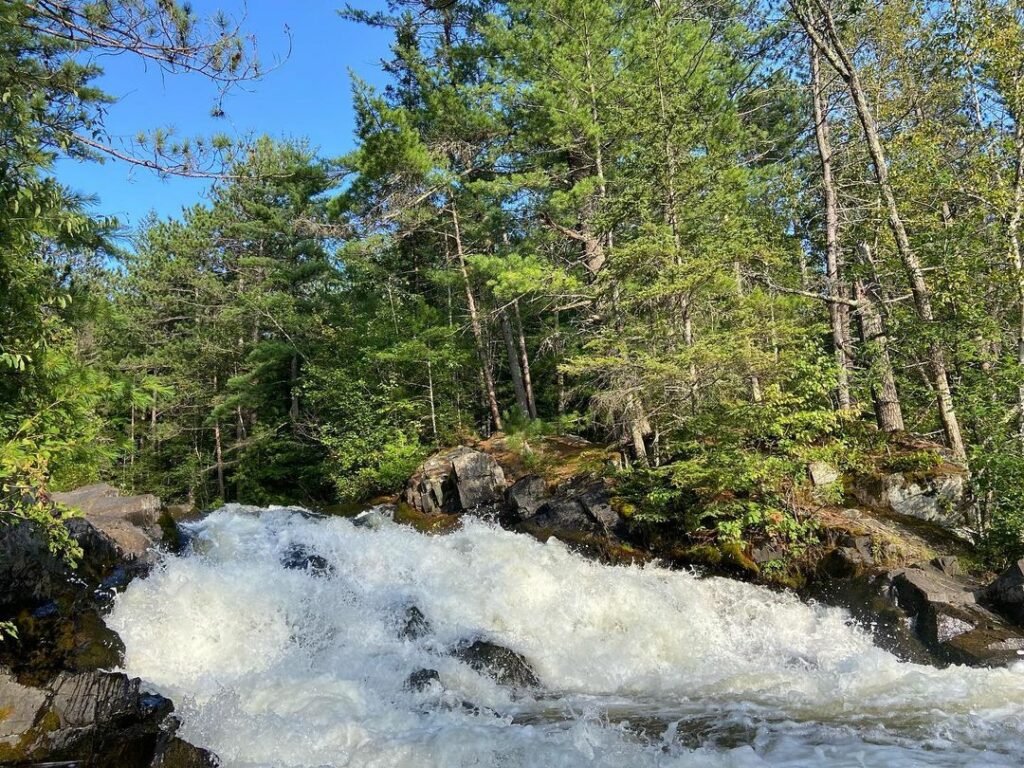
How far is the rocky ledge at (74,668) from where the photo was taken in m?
4.37

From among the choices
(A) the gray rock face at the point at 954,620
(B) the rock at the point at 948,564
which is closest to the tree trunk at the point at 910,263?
(B) the rock at the point at 948,564

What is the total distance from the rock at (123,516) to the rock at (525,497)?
614 cm

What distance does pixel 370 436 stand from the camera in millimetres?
17406

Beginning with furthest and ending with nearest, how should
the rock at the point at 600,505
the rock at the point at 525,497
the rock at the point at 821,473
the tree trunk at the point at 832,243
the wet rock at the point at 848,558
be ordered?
1. the rock at the point at 525,497
2. the tree trunk at the point at 832,243
3. the rock at the point at 600,505
4. the rock at the point at 821,473
5. the wet rock at the point at 848,558

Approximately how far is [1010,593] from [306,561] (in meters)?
8.93

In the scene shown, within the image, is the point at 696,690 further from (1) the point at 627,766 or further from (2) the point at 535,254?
(2) the point at 535,254

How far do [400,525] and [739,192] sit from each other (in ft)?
30.9

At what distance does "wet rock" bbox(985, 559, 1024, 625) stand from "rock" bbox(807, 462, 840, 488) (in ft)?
8.62

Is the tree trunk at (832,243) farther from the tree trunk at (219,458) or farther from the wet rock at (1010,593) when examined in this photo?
the tree trunk at (219,458)

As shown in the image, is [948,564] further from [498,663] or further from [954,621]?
[498,663]

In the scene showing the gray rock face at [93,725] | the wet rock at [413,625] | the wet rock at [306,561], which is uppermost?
the wet rock at [306,561]

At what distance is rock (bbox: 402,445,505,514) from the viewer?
13.3 meters

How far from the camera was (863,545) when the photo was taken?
8.20 metres

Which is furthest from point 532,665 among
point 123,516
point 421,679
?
point 123,516
